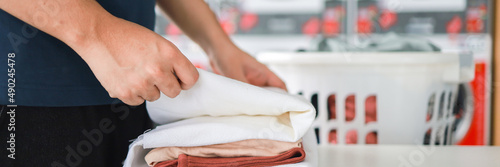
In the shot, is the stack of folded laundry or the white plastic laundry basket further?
the white plastic laundry basket

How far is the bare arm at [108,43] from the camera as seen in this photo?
1.76 feet

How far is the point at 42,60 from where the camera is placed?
0.64 m

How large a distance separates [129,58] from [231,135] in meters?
0.17

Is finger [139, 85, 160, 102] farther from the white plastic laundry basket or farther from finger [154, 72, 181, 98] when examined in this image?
the white plastic laundry basket

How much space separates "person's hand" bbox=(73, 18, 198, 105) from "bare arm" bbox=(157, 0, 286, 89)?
375 millimetres

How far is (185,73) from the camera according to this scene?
0.57 m

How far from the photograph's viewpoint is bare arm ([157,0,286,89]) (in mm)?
931

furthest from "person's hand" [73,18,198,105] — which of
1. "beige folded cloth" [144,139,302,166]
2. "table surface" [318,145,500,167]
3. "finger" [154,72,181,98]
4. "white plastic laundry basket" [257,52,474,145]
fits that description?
"white plastic laundry basket" [257,52,474,145]

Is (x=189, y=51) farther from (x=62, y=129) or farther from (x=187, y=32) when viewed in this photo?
(x=62, y=129)

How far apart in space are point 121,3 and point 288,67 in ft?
2.11

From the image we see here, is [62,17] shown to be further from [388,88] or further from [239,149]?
[388,88]

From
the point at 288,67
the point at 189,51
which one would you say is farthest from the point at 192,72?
the point at 189,51

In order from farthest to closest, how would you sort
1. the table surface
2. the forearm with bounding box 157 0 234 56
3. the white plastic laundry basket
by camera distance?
the white plastic laundry basket
the forearm with bounding box 157 0 234 56
the table surface

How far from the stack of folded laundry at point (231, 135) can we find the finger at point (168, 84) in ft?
0.15
